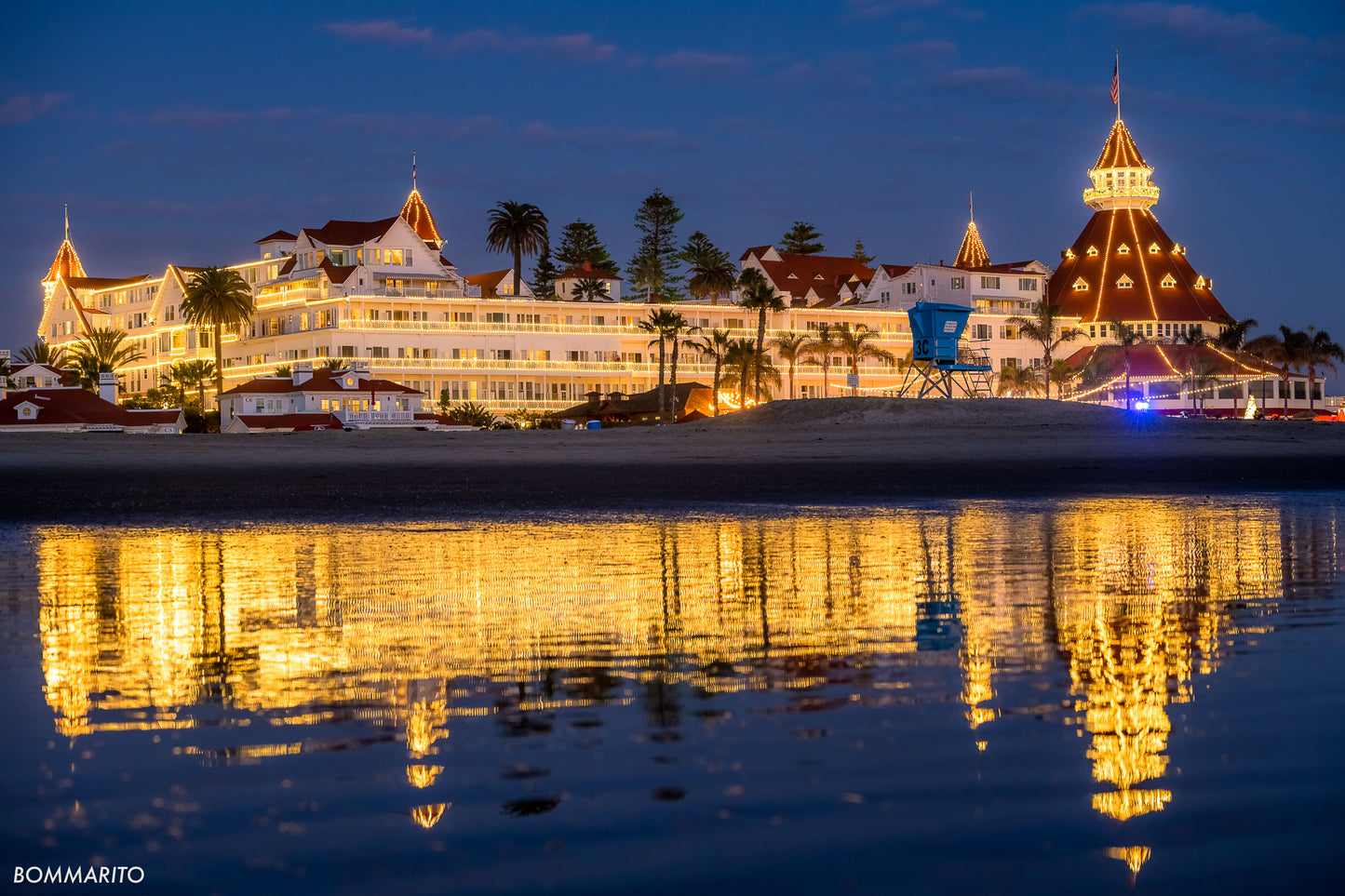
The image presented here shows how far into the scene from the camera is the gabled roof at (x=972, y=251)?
150m

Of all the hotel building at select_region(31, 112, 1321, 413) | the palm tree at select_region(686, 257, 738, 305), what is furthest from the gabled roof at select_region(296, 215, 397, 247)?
the palm tree at select_region(686, 257, 738, 305)

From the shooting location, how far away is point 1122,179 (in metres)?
142

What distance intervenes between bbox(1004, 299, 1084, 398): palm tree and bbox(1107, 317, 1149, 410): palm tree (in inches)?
149

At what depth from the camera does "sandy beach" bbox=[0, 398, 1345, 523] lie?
27.6 meters

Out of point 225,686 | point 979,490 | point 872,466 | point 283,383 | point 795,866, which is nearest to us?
point 795,866

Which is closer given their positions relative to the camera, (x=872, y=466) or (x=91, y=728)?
(x=91, y=728)

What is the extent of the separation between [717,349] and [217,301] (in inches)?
1410

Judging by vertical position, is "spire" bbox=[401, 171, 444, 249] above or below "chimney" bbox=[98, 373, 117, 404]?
above

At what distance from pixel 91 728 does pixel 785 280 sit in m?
122

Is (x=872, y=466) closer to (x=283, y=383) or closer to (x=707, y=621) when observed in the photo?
(x=707, y=621)

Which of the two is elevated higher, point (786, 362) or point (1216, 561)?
point (786, 362)

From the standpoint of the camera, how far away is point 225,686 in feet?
26.9

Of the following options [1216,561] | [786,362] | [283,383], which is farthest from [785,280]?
[1216,561]

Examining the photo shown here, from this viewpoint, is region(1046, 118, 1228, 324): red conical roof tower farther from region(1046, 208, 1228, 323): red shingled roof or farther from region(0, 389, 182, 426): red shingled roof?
region(0, 389, 182, 426): red shingled roof
